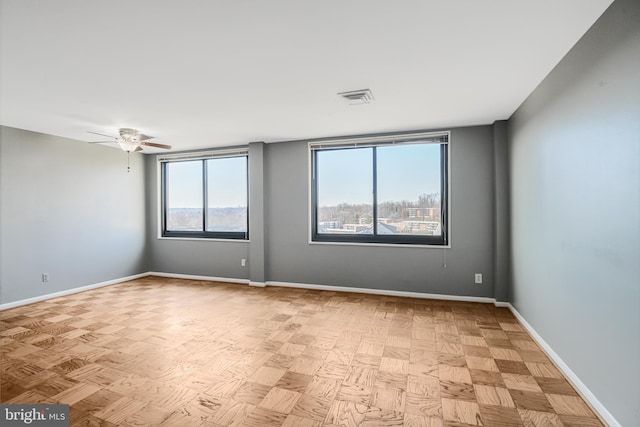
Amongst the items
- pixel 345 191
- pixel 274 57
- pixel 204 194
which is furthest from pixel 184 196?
pixel 274 57

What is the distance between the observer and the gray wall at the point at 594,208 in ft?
5.20

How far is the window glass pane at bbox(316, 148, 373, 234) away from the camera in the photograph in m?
4.72

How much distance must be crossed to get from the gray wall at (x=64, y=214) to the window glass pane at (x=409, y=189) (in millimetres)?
4544

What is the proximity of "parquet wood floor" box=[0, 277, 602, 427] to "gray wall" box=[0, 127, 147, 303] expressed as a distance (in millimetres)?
609

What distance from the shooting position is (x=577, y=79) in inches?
83.0

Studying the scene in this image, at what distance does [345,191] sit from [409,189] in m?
0.98

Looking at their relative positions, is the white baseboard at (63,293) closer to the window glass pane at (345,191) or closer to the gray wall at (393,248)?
the gray wall at (393,248)

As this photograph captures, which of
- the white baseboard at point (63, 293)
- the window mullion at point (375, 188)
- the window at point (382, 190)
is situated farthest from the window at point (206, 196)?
the window mullion at point (375, 188)

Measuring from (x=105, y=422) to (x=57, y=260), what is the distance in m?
3.77

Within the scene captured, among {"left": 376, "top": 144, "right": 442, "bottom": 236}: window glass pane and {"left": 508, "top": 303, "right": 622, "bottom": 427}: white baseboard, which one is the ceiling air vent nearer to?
{"left": 376, "top": 144, "right": 442, "bottom": 236}: window glass pane

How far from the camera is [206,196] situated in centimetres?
573

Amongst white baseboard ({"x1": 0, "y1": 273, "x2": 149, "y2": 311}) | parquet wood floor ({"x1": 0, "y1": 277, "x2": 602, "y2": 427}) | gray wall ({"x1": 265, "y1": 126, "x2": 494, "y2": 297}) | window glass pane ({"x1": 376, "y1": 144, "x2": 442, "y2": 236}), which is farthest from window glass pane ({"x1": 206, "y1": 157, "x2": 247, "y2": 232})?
window glass pane ({"x1": 376, "y1": 144, "x2": 442, "y2": 236})

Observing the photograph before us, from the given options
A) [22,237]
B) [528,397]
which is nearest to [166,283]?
[22,237]

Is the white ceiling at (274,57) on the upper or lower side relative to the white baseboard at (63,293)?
upper
